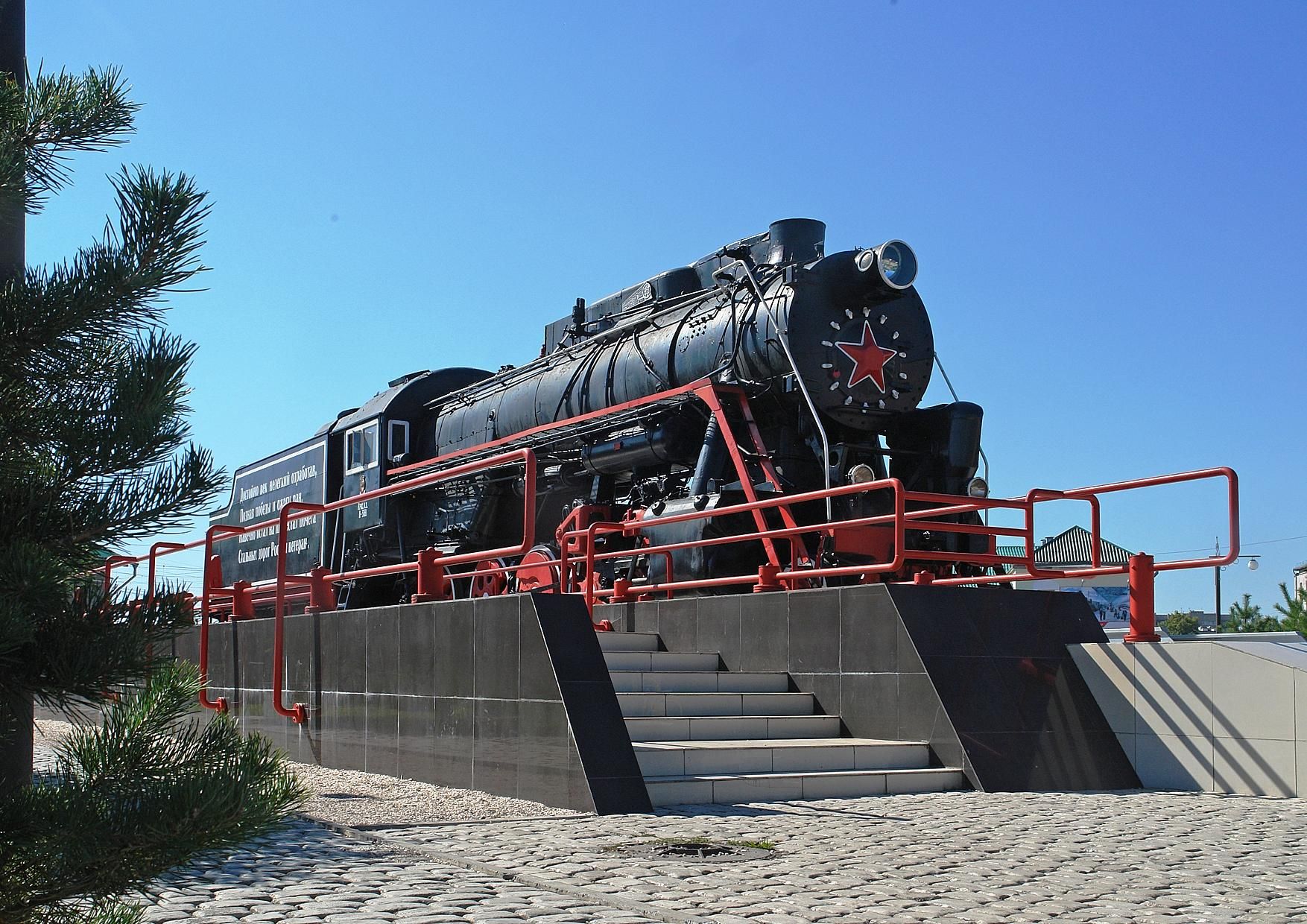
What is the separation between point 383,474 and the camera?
58.5 feet

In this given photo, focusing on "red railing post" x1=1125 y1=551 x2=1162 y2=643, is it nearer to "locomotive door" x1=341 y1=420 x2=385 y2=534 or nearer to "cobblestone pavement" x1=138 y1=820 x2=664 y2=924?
"cobblestone pavement" x1=138 y1=820 x2=664 y2=924

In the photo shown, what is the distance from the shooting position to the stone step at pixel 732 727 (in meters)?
9.15

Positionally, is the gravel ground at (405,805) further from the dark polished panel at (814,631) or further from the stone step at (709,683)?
the dark polished panel at (814,631)

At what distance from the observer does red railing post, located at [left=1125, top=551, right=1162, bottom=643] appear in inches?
364

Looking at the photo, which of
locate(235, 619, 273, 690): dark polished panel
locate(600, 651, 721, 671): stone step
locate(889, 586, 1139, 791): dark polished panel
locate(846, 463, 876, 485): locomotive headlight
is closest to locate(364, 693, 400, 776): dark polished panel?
locate(600, 651, 721, 671): stone step

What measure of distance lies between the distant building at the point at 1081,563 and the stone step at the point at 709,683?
2.21 meters

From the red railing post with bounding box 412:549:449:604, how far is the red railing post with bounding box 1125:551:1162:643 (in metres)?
5.09

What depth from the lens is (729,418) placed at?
12.5m

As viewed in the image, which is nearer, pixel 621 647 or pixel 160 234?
pixel 160 234

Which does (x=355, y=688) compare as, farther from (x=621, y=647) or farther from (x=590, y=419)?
(x=590, y=419)

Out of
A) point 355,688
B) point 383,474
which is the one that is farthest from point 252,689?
point 383,474

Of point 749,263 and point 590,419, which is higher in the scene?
point 749,263

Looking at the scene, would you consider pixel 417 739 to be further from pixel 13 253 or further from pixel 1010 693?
pixel 13 253

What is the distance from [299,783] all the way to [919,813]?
18.4ft
